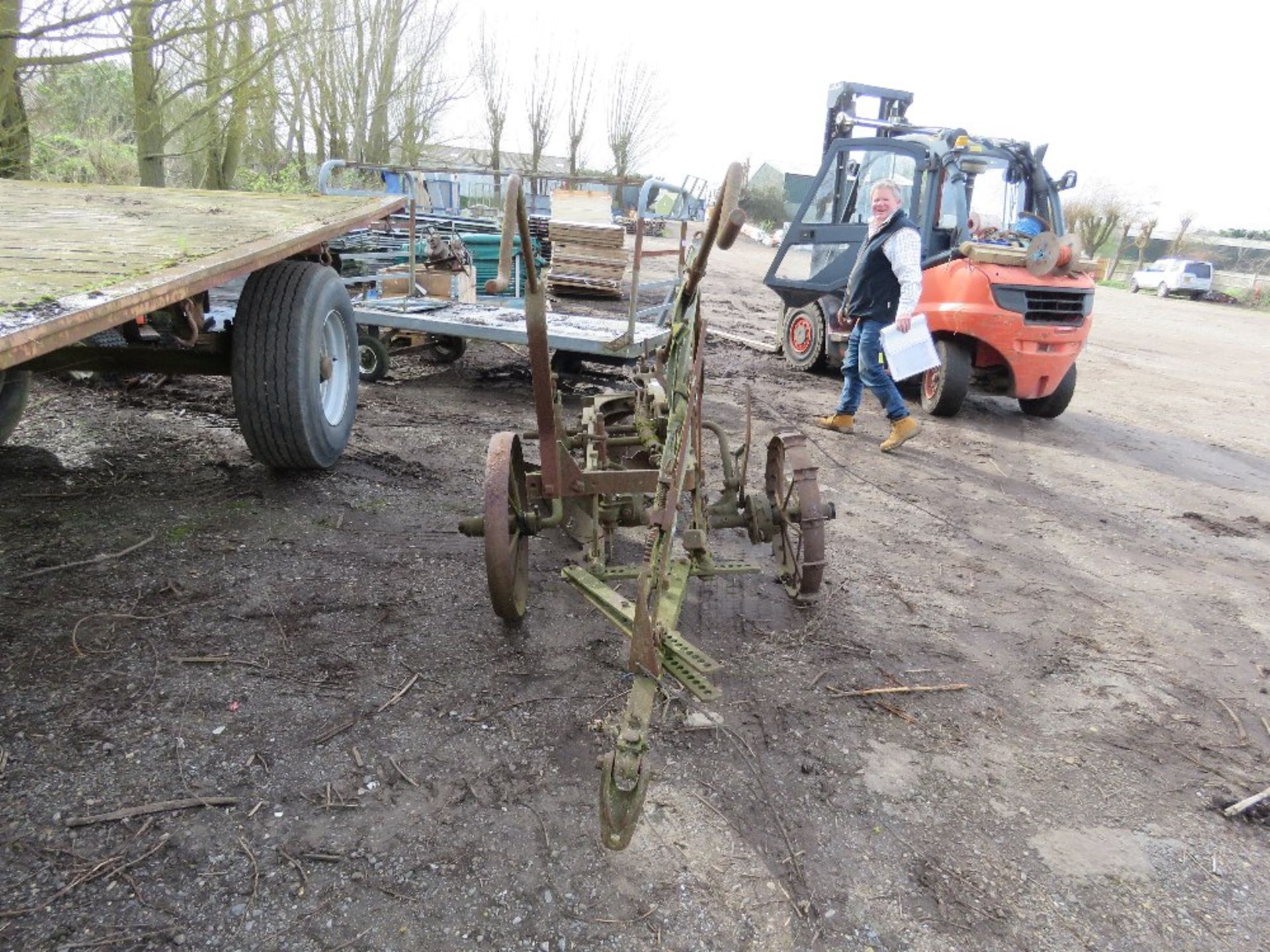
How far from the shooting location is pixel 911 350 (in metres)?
5.62

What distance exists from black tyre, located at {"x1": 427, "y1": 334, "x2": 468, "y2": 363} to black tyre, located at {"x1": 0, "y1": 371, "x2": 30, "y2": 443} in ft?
11.7

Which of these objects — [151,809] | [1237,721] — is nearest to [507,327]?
[151,809]

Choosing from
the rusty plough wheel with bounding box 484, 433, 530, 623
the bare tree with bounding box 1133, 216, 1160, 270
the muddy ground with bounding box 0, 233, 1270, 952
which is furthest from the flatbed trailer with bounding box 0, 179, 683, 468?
the bare tree with bounding box 1133, 216, 1160, 270

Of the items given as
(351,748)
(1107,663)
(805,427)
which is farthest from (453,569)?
(805,427)

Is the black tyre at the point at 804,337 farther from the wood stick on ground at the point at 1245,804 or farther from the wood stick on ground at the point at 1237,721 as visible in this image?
the wood stick on ground at the point at 1245,804

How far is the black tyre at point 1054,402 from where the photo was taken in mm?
7281

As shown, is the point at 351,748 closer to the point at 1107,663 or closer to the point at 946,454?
the point at 1107,663

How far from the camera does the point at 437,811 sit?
87.0 inches

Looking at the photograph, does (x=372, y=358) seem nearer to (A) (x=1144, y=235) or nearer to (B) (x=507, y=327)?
(B) (x=507, y=327)

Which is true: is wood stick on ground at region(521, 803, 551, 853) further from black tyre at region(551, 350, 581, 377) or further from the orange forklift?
the orange forklift

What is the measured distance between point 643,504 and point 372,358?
14.1 ft

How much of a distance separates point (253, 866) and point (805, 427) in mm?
5353

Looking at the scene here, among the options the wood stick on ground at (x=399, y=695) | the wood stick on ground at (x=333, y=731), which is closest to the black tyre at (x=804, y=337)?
the wood stick on ground at (x=399, y=695)

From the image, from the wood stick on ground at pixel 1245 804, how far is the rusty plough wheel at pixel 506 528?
2.47 metres
